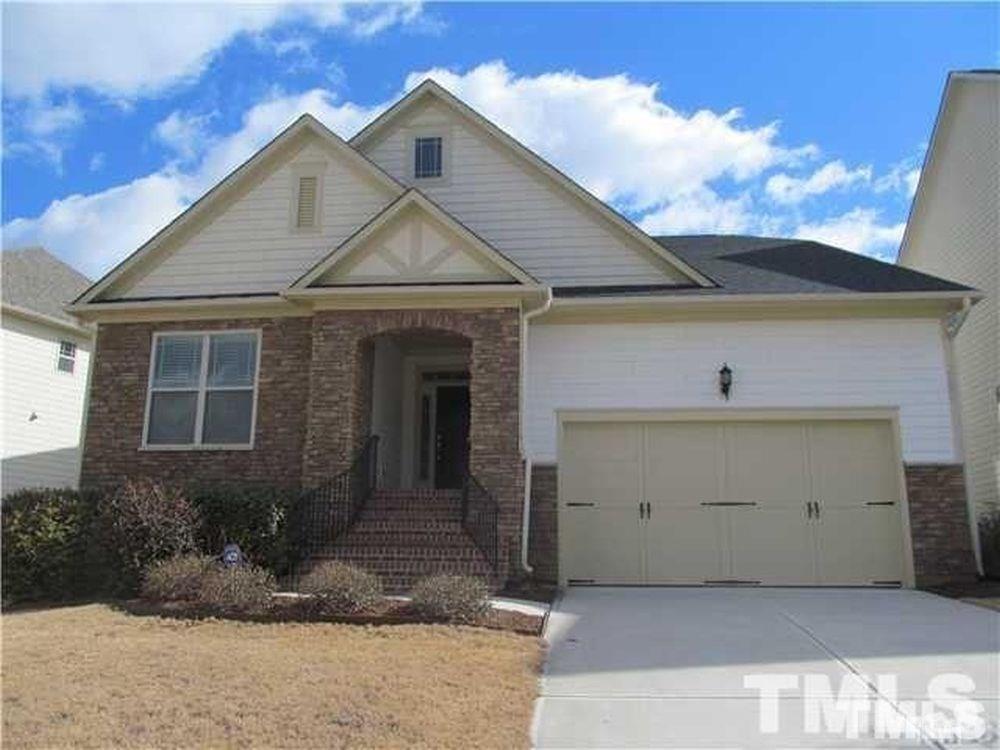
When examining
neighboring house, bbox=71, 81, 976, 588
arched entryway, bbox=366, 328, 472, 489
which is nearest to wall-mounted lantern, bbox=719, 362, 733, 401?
neighboring house, bbox=71, 81, 976, 588

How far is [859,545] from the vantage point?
1313 centimetres

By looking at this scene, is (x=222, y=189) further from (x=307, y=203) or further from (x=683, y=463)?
(x=683, y=463)

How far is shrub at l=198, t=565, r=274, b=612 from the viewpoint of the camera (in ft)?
31.2

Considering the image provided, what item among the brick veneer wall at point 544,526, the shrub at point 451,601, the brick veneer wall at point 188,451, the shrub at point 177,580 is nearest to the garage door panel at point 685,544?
the brick veneer wall at point 544,526

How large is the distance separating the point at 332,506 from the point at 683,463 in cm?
537

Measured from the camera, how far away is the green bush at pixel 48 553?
11469mm

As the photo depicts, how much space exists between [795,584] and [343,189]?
9712 millimetres

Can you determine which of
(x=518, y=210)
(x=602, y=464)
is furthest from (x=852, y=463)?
(x=518, y=210)

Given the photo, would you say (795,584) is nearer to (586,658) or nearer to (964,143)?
(586,658)

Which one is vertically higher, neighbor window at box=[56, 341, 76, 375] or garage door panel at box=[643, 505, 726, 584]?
neighbor window at box=[56, 341, 76, 375]

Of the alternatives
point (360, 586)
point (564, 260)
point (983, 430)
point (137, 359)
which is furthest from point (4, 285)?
point (983, 430)

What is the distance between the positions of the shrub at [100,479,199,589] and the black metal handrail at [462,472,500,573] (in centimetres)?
365

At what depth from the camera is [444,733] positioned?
562 centimetres

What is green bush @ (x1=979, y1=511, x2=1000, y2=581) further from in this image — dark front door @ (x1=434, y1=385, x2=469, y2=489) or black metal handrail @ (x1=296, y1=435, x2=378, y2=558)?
black metal handrail @ (x1=296, y1=435, x2=378, y2=558)
